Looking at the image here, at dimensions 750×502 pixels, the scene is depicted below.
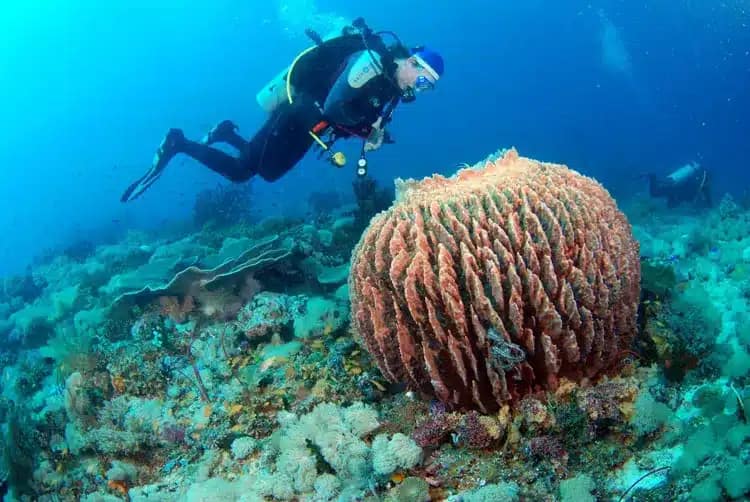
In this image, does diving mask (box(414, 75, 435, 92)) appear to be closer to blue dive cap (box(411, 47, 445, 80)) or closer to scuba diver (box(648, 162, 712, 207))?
blue dive cap (box(411, 47, 445, 80))

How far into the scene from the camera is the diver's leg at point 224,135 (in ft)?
31.8

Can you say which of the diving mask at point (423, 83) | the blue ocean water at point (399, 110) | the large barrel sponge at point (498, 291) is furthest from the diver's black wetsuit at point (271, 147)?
the blue ocean water at point (399, 110)

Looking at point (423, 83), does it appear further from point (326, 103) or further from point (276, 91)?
point (276, 91)

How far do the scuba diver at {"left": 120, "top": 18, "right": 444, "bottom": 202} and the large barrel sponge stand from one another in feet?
11.3

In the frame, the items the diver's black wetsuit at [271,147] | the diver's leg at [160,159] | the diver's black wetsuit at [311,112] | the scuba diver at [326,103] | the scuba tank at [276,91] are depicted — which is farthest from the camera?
the diver's leg at [160,159]

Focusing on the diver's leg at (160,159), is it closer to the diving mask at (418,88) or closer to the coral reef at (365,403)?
the coral reef at (365,403)

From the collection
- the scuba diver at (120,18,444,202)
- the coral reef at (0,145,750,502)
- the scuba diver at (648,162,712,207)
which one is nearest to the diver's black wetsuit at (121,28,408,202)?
the scuba diver at (120,18,444,202)

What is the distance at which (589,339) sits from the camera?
9.86 ft

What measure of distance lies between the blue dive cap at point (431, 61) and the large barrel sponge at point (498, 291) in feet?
10.6

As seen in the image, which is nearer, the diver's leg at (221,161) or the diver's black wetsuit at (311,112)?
the diver's black wetsuit at (311,112)

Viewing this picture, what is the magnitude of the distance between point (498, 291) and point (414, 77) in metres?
4.25

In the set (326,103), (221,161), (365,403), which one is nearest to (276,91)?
(326,103)

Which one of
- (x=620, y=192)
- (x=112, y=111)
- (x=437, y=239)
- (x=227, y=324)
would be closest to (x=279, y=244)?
(x=227, y=324)

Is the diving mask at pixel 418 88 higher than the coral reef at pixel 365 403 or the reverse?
higher
